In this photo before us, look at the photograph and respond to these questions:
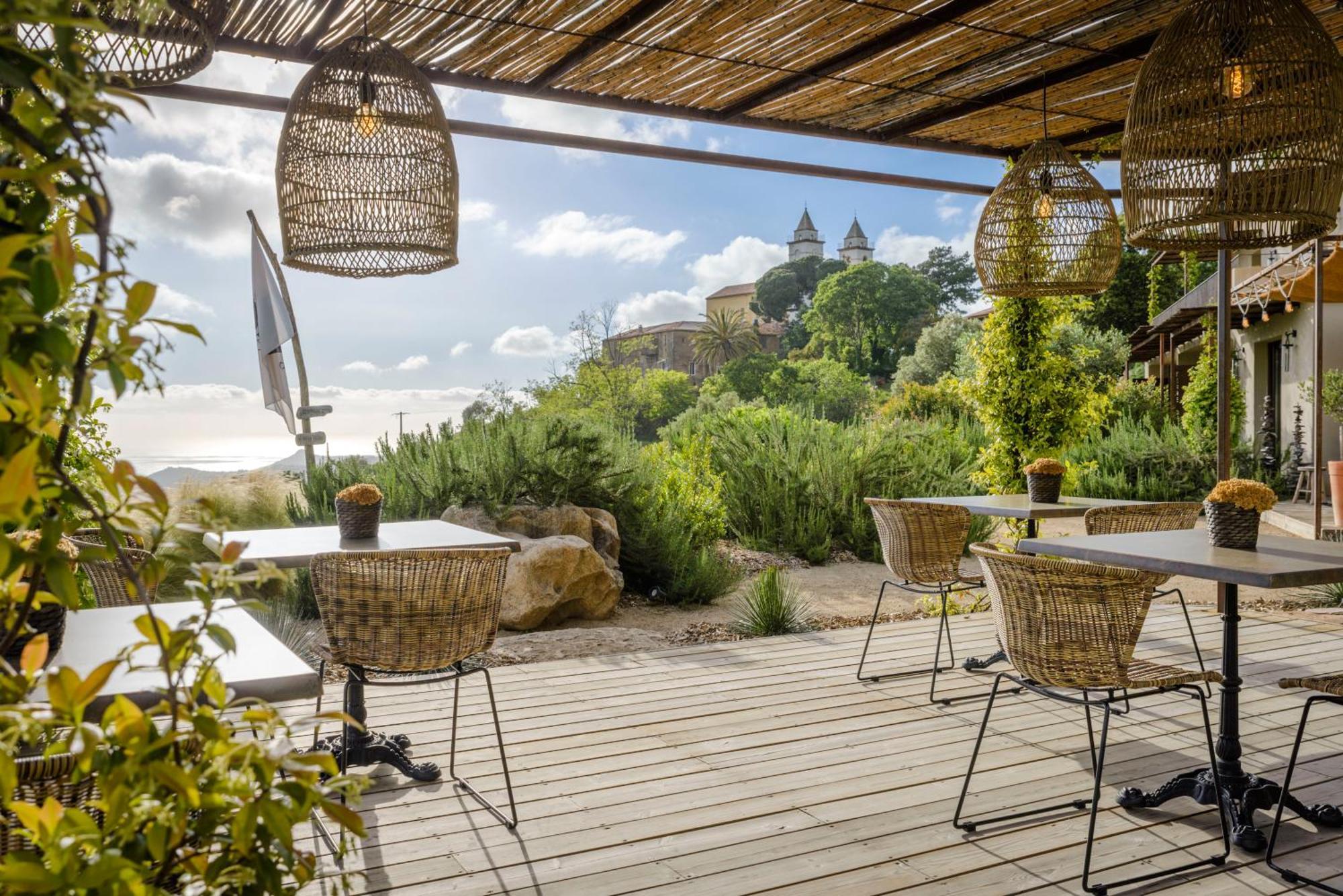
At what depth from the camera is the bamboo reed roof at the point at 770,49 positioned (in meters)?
4.18

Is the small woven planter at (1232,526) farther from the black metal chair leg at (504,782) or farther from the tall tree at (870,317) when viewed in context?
the tall tree at (870,317)

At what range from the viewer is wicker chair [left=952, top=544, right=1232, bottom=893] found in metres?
2.74

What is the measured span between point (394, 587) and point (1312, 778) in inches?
123

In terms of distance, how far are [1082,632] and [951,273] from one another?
62892 millimetres

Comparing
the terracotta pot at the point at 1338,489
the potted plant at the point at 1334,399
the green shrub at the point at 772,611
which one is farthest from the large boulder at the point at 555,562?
the potted plant at the point at 1334,399

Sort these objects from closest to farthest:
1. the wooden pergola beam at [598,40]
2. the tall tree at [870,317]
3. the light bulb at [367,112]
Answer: the light bulb at [367,112] → the wooden pergola beam at [598,40] → the tall tree at [870,317]

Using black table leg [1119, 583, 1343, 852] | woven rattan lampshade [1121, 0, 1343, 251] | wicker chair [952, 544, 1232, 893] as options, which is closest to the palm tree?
woven rattan lampshade [1121, 0, 1343, 251]

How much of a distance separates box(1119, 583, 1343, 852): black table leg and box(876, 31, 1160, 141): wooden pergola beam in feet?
9.70

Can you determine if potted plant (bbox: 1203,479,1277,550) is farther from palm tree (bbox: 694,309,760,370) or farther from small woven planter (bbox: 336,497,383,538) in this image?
palm tree (bbox: 694,309,760,370)

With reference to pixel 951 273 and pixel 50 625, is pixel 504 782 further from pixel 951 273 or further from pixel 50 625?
pixel 951 273

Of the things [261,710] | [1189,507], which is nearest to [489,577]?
[261,710]

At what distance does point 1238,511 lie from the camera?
10.7ft

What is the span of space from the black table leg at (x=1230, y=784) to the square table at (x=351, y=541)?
2245 mm

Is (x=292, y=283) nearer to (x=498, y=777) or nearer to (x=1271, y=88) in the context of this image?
(x=498, y=777)
